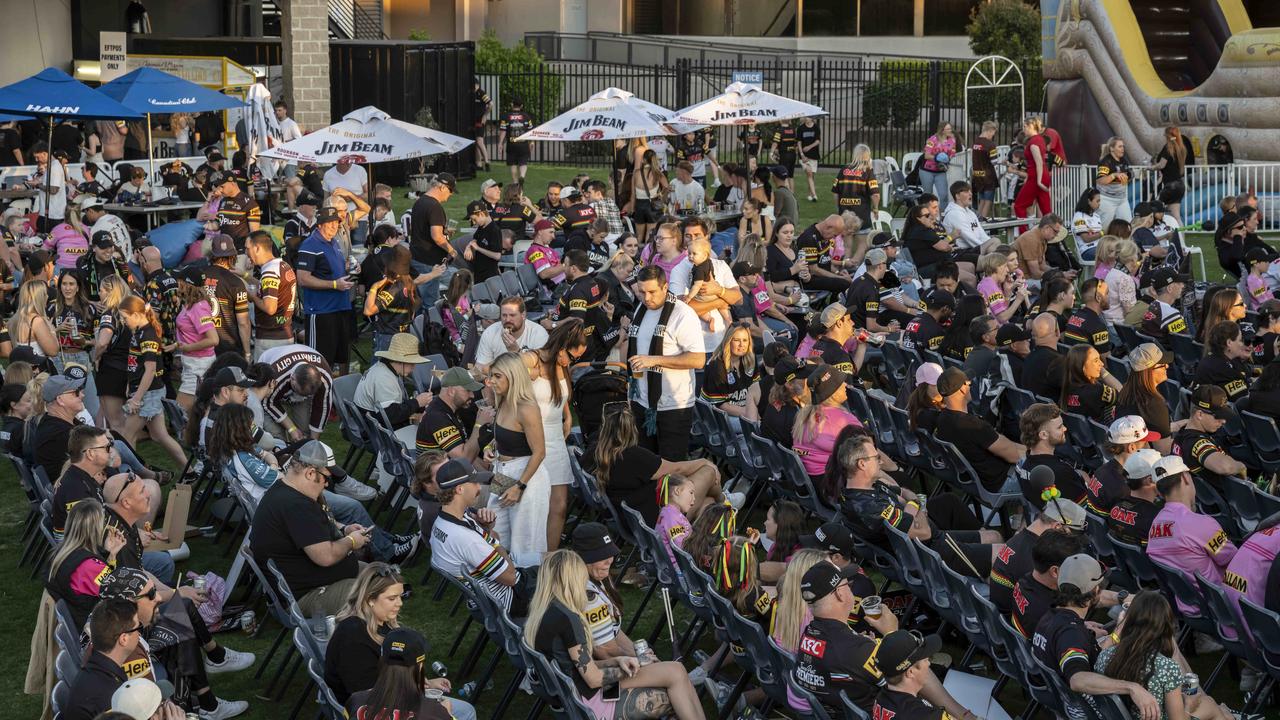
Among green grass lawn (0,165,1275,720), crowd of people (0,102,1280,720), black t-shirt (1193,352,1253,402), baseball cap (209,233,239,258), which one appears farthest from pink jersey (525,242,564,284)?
black t-shirt (1193,352,1253,402)

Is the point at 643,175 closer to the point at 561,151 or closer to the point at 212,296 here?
the point at 212,296

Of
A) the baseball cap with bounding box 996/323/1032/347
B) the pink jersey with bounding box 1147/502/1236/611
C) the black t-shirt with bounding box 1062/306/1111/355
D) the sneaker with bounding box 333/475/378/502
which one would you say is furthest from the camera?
the black t-shirt with bounding box 1062/306/1111/355

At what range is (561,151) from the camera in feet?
105

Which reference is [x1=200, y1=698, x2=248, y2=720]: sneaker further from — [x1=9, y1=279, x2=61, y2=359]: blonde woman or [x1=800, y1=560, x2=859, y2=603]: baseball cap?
[x1=9, y1=279, x2=61, y2=359]: blonde woman

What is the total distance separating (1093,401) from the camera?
32.3ft

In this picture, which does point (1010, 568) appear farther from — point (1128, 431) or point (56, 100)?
point (56, 100)

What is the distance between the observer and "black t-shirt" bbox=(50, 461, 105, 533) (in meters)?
8.05

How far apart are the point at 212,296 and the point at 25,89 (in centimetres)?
763

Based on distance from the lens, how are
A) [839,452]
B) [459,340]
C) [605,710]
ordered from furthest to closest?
[459,340]
[839,452]
[605,710]

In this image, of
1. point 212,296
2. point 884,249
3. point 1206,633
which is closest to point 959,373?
point 1206,633

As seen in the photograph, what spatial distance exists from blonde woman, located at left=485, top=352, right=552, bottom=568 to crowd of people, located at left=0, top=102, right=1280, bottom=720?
0.06 feet

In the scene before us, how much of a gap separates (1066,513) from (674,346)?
9.48ft

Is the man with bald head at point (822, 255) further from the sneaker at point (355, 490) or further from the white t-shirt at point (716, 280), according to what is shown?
the sneaker at point (355, 490)

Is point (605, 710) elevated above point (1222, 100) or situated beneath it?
situated beneath
